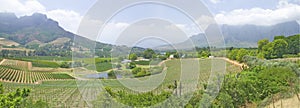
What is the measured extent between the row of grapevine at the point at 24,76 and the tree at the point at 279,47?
18.4 metres

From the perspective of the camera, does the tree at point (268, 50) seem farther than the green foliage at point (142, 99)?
Yes

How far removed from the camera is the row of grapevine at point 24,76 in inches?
904

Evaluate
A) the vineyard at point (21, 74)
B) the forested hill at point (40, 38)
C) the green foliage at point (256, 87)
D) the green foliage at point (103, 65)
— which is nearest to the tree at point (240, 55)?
the green foliage at point (256, 87)

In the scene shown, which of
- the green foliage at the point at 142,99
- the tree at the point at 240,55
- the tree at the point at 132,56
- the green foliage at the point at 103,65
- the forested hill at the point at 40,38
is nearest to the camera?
the green foliage at the point at 142,99

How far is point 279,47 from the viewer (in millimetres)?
25297

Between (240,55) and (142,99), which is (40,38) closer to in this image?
(240,55)

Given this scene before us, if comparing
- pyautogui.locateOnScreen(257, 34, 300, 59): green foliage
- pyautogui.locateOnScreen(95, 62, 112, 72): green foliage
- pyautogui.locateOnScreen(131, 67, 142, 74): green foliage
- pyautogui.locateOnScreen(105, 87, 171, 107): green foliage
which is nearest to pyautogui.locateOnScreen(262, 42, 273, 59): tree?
pyautogui.locateOnScreen(257, 34, 300, 59): green foliage

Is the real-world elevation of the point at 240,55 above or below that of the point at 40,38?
below

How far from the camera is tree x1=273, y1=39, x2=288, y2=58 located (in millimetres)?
25109

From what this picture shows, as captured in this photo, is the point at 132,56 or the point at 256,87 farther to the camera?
the point at 256,87

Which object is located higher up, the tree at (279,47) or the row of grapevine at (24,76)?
the tree at (279,47)

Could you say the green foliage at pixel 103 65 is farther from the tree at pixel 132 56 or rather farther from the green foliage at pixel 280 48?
the green foliage at pixel 280 48

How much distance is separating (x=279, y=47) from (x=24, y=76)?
23.2 meters

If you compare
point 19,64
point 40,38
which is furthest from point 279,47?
point 40,38
